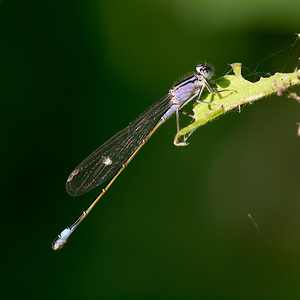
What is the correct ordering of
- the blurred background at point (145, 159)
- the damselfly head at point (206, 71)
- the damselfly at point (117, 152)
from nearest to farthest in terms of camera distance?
the damselfly head at point (206, 71) < the damselfly at point (117, 152) < the blurred background at point (145, 159)

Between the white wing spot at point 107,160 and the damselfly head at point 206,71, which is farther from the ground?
the damselfly head at point 206,71

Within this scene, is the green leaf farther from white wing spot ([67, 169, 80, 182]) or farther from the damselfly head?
white wing spot ([67, 169, 80, 182])

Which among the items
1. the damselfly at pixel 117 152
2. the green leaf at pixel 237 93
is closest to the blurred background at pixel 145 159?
the damselfly at pixel 117 152

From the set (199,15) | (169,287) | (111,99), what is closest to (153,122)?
(111,99)

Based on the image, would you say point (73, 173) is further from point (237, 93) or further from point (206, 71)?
point (237, 93)

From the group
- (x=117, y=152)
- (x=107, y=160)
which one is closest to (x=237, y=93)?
(x=117, y=152)

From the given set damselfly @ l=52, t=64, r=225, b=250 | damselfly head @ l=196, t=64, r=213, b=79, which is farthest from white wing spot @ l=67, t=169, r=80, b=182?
damselfly head @ l=196, t=64, r=213, b=79

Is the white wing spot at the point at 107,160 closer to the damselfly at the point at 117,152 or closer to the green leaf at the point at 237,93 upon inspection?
the damselfly at the point at 117,152
